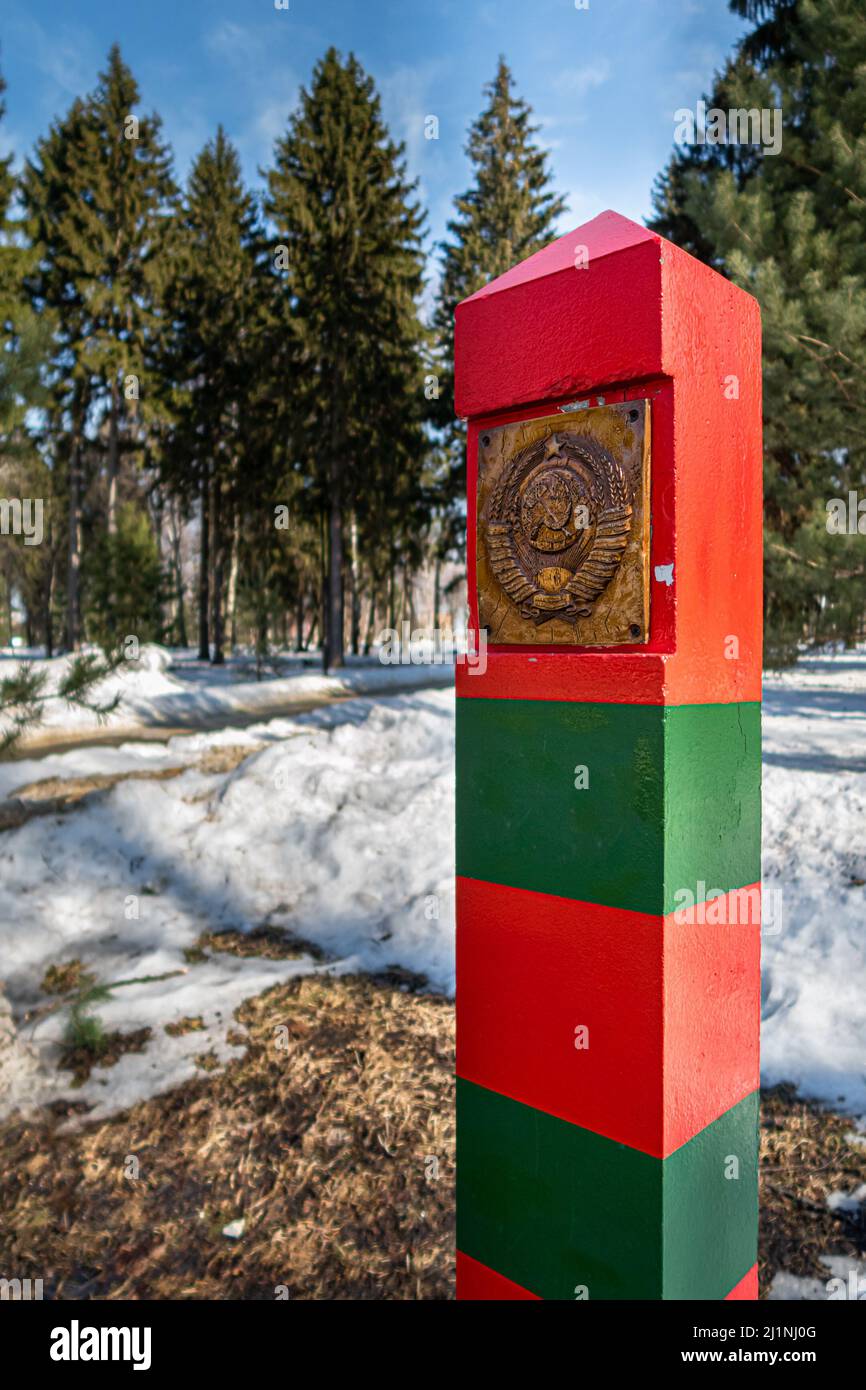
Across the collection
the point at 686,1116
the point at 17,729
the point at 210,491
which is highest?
the point at 210,491

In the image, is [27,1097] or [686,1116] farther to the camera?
[27,1097]

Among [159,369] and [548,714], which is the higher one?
[159,369]

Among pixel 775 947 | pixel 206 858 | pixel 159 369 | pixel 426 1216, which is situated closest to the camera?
pixel 426 1216

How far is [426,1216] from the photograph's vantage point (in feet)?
8.77

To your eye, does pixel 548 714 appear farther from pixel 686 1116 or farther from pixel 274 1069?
pixel 274 1069

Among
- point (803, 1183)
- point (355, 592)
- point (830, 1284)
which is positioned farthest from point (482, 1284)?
point (355, 592)

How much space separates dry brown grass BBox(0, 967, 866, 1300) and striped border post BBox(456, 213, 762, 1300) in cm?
77

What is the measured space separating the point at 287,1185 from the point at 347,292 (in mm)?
19862

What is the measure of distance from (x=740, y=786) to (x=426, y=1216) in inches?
77.6

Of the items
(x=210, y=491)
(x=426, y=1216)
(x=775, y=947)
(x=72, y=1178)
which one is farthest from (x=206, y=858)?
(x=210, y=491)

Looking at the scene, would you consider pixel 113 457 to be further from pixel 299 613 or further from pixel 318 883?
pixel 318 883

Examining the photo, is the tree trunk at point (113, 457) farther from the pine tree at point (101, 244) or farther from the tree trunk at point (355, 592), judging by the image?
the tree trunk at point (355, 592)

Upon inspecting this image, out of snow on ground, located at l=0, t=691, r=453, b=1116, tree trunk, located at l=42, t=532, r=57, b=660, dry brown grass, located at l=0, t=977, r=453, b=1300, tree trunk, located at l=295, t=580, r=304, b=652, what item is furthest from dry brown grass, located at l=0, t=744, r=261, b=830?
tree trunk, located at l=295, t=580, r=304, b=652

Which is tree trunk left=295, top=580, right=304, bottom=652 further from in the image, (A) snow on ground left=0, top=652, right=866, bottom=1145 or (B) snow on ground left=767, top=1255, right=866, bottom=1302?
(B) snow on ground left=767, top=1255, right=866, bottom=1302
